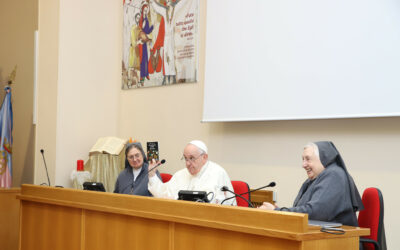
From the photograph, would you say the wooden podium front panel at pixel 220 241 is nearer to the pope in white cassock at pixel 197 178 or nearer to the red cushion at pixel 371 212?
the red cushion at pixel 371 212

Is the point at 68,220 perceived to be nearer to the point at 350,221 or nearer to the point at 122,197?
the point at 122,197

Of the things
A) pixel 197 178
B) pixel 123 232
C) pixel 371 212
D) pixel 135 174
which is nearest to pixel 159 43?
pixel 135 174

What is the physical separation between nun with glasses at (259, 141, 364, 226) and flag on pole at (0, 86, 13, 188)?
4.21m

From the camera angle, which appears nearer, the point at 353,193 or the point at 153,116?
the point at 353,193

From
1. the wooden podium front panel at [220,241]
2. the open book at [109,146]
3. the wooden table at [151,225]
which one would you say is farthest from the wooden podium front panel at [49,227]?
the open book at [109,146]

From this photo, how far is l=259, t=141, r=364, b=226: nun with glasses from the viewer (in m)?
3.12

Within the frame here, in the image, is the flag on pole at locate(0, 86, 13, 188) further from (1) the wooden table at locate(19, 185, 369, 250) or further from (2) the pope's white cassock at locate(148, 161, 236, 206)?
(2) the pope's white cassock at locate(148, 161, 236, 206)

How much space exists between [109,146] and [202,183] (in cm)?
201

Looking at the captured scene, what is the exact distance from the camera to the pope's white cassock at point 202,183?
404cm

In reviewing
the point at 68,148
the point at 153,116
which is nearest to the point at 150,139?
the point at 153,116

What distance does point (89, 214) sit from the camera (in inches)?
143

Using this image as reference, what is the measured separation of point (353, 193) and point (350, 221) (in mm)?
172

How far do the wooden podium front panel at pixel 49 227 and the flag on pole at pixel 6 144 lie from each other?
2220mm

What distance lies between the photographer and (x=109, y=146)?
5883 mm
